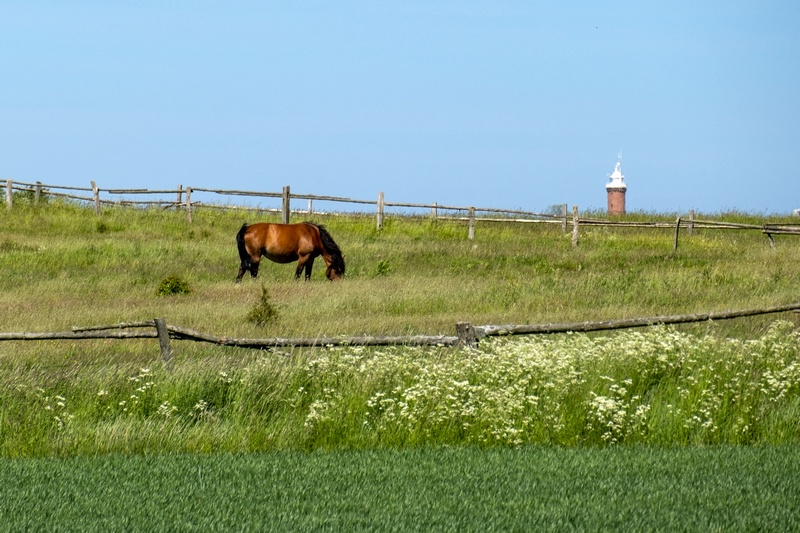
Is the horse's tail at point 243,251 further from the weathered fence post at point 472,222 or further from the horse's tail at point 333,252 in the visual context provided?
the weathered fence post at point 472,222

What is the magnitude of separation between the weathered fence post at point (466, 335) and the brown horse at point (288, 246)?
1265 centimetres

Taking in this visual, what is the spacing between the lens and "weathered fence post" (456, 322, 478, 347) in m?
10.3

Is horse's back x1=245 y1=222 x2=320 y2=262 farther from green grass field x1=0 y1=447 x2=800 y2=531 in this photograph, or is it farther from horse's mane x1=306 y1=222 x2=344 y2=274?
green grass field x1=0 y1=447 x2=800 y2=531

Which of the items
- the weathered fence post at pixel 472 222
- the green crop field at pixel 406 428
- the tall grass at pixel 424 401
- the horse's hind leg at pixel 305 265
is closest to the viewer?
the green crop field at pixel 406 428

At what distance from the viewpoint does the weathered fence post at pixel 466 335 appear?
1027 centimetres

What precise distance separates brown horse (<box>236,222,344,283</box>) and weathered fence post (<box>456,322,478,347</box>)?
498 inches

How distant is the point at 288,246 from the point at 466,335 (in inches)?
537

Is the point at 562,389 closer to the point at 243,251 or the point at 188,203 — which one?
the point at 243,251

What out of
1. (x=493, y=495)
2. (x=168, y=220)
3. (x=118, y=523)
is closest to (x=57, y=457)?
(x=118, y=523)

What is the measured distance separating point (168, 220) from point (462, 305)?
1777 cm

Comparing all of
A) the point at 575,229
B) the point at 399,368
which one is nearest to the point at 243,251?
the point at 575,229

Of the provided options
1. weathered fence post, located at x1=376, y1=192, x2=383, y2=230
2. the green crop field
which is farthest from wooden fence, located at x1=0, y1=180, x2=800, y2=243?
the green crop field

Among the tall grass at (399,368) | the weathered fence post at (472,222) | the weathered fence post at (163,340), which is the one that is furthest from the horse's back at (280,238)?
the weathered fence post at (163,340)

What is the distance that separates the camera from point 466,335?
10289mm
